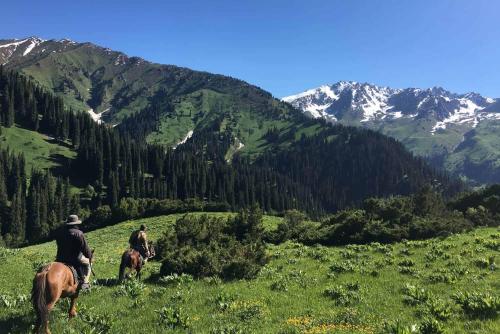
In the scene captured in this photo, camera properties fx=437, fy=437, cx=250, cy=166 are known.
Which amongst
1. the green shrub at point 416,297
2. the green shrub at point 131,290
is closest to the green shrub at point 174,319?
the green shrub at point 131,290

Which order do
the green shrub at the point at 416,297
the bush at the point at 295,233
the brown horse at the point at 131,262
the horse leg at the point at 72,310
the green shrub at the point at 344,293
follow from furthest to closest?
the bush at the point at 295,233 < the brown horse at the point at 131,262 < the green shrub at the point at 344,293 < the green shrub at the point at 416,297 < the horse leg at the point at 72,310

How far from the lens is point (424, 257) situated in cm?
2670

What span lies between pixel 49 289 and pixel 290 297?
29.2 ft

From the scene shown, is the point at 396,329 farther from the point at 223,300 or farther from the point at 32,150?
the point at 32,150

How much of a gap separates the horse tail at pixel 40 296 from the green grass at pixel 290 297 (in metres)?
0.85

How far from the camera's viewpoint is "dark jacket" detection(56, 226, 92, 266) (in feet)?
50.0

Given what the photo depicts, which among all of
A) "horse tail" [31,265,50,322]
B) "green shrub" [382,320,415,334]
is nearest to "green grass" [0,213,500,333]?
"green shrub" [382,320,415,334]

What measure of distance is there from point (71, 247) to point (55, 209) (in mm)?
147532

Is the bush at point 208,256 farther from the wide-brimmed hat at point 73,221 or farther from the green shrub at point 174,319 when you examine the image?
→ the green shrub at point 174,319

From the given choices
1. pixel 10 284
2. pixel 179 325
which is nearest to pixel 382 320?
pixel 179 325

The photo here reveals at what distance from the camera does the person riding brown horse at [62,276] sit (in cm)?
1191

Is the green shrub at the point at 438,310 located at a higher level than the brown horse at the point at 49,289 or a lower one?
lower

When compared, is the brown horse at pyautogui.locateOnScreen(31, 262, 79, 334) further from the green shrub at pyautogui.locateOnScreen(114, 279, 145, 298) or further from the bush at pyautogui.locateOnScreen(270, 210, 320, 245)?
the bush at pyautogui.locateOnScreen(270, 210, 320, 245)

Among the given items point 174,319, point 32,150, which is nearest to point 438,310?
point 174,319
